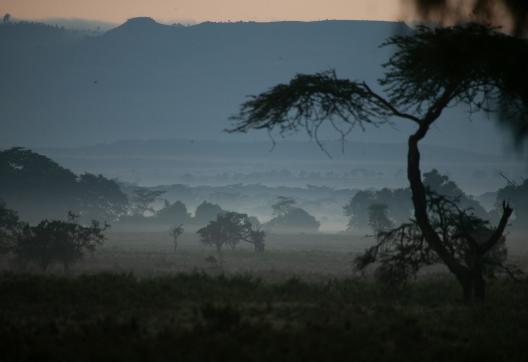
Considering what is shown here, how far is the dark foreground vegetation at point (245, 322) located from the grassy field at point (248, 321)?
1.0 inches

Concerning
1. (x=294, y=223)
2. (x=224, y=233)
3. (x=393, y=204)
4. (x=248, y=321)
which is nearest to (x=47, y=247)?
(x=224, y=233)

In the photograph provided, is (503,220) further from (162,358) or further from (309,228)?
(309,228)

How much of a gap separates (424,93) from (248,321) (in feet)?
27.2

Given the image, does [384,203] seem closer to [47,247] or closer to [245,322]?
[47,247]

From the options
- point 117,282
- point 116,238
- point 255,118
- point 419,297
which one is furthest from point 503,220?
point 116,238

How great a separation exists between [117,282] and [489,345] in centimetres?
971

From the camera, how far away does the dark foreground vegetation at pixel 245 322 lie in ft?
32.9

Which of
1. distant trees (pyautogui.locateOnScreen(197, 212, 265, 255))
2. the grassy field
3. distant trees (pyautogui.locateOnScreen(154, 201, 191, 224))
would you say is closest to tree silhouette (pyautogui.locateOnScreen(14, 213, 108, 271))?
the grassy field

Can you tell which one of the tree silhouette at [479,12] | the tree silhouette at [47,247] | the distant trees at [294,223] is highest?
the tree silhouette at [479,12]

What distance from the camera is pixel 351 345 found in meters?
10.6

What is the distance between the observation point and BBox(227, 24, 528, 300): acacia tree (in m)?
15.4

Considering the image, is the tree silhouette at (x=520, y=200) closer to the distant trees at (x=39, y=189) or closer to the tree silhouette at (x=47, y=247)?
the distant trees at (x=39, y=189)

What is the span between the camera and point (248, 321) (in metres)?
12.0

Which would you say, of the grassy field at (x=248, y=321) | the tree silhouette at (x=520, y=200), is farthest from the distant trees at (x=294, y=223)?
the grassy field at (x=248, y=321)
